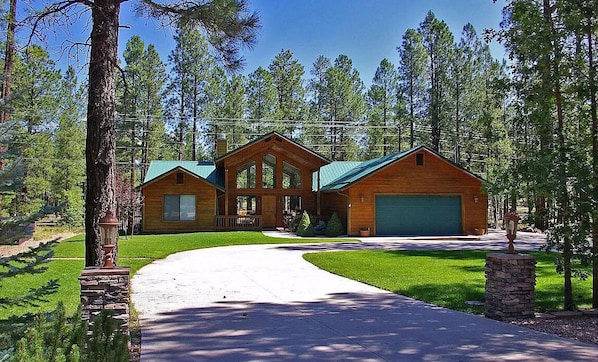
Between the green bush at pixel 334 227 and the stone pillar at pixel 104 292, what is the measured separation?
60.0 feet

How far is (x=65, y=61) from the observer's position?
21.1 feet

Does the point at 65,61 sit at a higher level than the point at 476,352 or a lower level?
higher

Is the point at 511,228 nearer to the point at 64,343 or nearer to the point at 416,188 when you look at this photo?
the point at 64,343

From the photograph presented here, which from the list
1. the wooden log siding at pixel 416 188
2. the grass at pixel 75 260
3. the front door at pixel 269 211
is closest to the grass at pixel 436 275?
the grass at pixel 75 260

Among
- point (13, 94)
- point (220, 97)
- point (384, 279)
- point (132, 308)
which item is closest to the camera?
point (13, 94)

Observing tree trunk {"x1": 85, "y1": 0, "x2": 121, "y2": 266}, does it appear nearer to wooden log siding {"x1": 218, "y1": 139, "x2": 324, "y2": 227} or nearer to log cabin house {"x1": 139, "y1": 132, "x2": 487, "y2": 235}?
log cabin house {"x1": 139, "y1": 132, "x2": 487, "y2": 235}

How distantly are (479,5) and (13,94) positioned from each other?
509 inches

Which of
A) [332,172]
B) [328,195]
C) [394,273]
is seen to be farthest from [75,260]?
[332,172]

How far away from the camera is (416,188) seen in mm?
23562


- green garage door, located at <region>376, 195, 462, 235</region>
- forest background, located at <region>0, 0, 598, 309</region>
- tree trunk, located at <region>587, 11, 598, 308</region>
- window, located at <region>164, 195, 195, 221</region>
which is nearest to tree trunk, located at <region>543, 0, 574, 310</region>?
tree trunk, located at <region>587, 11, 598, 308</region>

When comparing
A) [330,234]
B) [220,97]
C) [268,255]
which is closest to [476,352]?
[268,255]

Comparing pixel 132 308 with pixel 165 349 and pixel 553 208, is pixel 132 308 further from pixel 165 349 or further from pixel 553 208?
pixel 553 208

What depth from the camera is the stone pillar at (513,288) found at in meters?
6.72

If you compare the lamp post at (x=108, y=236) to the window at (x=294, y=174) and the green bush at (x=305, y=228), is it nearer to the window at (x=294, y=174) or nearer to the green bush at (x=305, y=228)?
the green bush at (x=305, y=228)
